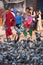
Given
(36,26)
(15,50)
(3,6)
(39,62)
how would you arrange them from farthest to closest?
1. (3,6)
2. (36,26)
3. (15,50)
4. (39,62)

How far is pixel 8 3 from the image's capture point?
51.1ft

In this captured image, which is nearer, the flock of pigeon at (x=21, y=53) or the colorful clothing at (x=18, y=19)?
the flock of pigeon at (x=21, y=53)

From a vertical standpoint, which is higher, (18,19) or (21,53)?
(21,53)

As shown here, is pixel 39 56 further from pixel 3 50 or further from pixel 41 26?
pixel 41 26

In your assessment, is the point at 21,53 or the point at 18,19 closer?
the point at 21,53

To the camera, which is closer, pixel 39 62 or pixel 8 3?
pixel 39 62

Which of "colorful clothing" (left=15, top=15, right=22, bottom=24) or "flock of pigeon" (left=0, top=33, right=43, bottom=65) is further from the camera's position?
"colorful clothing" (left=15, top=15, right=22, bottom=24)

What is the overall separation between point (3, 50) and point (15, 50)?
0.65 feet

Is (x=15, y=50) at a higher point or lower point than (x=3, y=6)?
higher

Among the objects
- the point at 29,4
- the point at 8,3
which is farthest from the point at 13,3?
the point at 29,4

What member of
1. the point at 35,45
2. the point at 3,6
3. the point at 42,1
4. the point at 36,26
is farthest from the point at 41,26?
the point at 35,45

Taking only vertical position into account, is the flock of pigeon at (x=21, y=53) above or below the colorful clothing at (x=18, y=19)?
above

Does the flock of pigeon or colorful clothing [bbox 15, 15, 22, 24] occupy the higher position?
the flock of pigeon

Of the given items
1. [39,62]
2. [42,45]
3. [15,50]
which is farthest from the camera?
[42,45]
